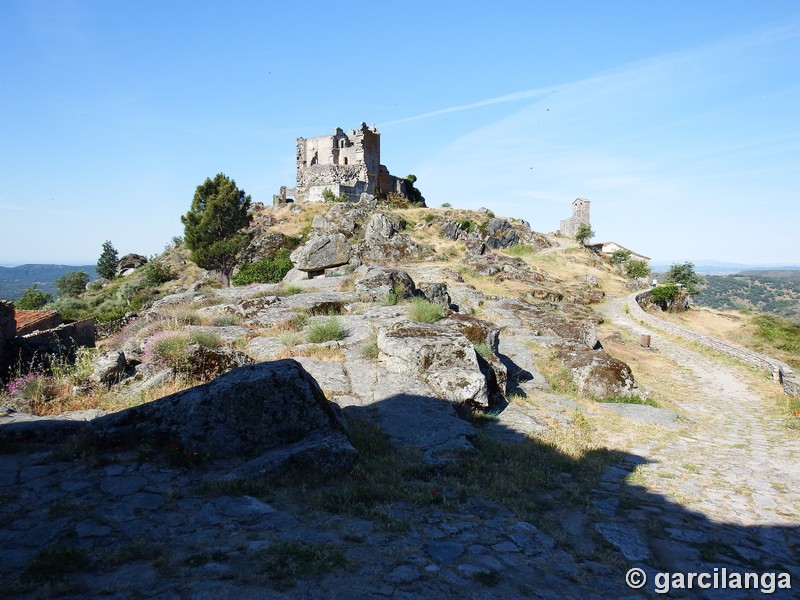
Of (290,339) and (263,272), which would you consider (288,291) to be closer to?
(290,339)

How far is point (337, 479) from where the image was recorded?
16.1ft

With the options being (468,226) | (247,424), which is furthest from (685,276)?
(247,424)

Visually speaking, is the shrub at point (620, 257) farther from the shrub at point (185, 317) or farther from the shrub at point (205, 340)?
the shrub at point (205, 340)

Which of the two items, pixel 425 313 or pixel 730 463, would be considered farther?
pixel 425 313

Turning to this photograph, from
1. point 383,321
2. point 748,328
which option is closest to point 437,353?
point 383,321

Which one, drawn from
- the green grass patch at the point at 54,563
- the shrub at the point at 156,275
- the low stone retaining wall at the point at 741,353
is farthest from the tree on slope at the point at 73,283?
the green grass patch at the point at 54,563

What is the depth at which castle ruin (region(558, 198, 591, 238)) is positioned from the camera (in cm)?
6600

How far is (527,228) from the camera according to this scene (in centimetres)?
5538

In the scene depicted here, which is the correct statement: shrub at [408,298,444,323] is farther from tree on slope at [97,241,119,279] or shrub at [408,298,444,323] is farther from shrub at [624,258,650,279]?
tree on slope at [97,241,119,279]

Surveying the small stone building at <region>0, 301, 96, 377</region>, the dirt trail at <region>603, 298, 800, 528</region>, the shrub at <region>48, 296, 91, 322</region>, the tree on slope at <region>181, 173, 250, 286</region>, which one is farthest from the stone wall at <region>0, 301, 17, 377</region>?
the shrub at <region>48, 296, 91, 322</region>

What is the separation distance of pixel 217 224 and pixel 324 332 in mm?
27041

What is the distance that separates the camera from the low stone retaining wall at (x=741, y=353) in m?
13.4

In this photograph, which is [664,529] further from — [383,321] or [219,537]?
[383,321]

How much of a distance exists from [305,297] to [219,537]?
10.5 metres
